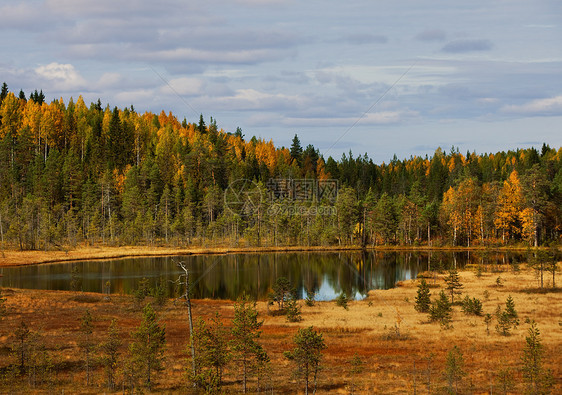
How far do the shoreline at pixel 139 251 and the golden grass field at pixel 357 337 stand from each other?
41390mm

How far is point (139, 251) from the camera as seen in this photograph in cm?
13050

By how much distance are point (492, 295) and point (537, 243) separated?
68.8m

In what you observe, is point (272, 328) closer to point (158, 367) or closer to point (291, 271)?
point (158, 367)

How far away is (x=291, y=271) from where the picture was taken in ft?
325

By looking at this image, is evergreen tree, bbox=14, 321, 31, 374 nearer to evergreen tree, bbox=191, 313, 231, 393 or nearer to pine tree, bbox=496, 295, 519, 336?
evergreen tree, bbox=191, 313, 231, 393

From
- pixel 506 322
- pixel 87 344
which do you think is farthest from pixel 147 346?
pixel 506 322

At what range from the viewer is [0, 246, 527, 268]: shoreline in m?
112

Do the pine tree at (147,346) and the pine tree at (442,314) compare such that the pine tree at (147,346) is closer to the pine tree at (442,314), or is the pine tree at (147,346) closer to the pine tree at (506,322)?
the pine tree at (442,314)

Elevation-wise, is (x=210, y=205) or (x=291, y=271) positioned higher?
(x=210, y=205)

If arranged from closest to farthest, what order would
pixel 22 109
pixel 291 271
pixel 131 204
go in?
pixel 291 271, pixel 131 204, pixel 22 109

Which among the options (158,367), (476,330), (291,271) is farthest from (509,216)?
(158,367)

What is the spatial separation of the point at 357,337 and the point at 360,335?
2.66 feet

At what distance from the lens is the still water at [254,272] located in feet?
266

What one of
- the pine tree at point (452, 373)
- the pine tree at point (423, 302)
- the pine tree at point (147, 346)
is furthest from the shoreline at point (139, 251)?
the pine tree at point (147, 346)
